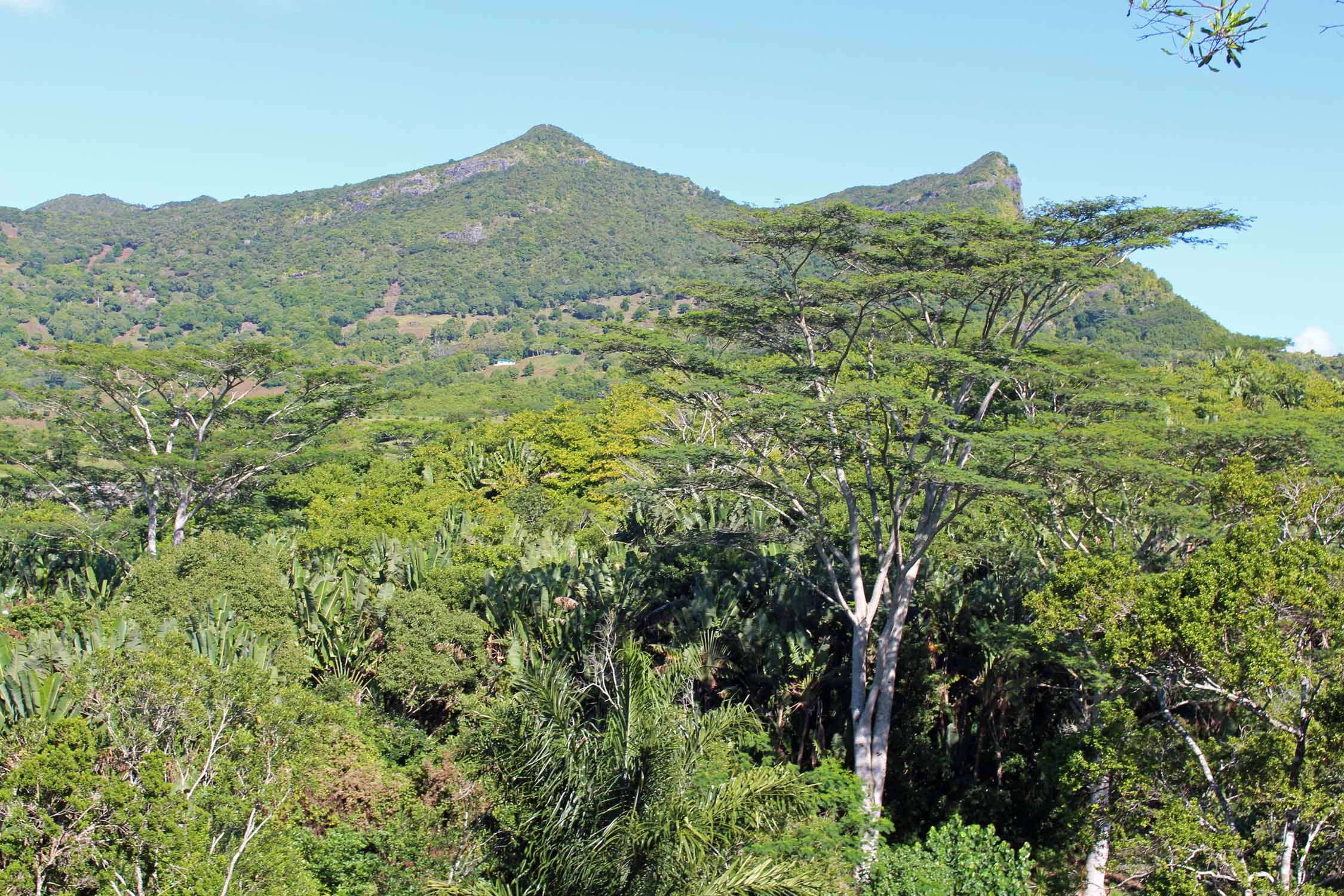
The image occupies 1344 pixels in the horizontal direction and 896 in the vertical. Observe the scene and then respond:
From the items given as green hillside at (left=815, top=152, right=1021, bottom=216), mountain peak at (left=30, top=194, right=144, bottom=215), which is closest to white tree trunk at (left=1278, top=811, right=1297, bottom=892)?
Answer: green hillside at (left=815, top=152, right=1021, bottom=216)

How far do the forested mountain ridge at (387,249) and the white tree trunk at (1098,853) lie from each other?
84.6 metres

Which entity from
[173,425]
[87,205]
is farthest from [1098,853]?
[87,205]

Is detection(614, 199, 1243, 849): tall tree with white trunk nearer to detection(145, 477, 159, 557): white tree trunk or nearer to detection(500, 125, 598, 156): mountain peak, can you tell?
detection(145, 477, 159, 557): white tree trunk

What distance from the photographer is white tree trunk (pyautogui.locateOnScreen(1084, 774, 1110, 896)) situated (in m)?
10.6

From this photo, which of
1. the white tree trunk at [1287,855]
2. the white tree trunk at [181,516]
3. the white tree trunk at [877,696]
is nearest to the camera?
the white tree trunk at [1287,855]

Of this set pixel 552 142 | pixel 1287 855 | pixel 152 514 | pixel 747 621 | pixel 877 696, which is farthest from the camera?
pixel 552 142

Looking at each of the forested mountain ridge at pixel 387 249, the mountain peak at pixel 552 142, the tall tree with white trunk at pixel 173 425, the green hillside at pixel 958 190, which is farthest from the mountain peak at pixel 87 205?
the tall tree with white trunk at pixel 173 425

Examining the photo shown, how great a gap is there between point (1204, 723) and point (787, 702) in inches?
223

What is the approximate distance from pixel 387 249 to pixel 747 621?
13068 centimetres

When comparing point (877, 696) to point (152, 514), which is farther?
point (152, 514)

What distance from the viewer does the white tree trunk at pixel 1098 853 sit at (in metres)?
10.6

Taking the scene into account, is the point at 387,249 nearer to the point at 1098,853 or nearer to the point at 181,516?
the point at 181,516

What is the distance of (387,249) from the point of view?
136500mm

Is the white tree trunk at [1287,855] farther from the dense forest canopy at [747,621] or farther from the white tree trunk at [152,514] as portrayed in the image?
the white tree trunk at [152,514]
